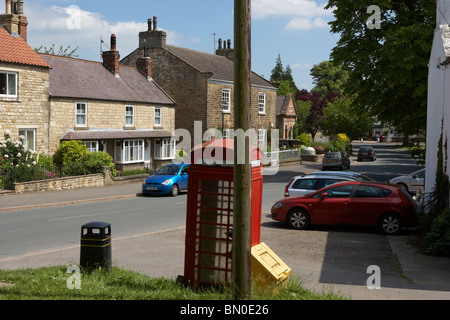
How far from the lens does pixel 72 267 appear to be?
9.51 meters

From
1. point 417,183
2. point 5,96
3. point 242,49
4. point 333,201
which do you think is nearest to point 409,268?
point 333,201

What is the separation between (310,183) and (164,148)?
23.4 m

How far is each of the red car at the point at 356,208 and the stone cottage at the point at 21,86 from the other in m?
18.4

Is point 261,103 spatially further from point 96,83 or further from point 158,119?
point 96,83

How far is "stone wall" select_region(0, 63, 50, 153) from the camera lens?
28359mm

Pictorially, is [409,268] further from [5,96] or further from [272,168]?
[272,168]

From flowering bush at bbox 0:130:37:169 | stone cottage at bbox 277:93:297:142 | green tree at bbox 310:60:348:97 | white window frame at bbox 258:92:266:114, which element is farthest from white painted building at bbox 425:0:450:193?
green tree at bbox 310:60:348:97

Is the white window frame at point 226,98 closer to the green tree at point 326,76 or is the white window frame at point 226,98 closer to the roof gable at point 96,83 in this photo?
the roof gable at point 96,83

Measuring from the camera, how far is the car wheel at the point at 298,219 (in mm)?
16562

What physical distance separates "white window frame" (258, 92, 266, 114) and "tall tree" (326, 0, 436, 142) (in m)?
21.4

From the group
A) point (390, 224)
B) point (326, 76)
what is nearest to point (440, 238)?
point (390, 224)

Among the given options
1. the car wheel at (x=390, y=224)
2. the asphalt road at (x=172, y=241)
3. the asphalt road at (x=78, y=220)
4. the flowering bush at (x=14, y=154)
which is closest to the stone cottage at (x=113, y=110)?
the flowering bush at (x=14, y=154)
